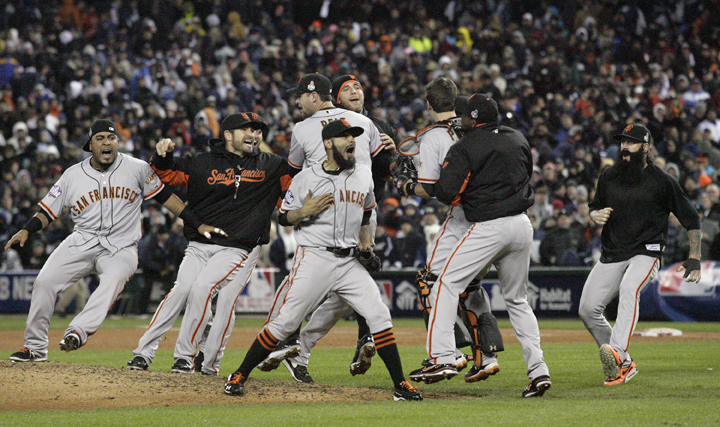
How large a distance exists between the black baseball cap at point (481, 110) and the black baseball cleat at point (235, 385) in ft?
8.75

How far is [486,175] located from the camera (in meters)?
7.07

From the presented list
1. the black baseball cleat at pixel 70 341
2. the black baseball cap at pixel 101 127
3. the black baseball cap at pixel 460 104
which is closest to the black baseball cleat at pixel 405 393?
the black baseball cap at pixel 460 104

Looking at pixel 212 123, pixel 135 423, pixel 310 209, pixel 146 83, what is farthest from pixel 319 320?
pixel 146 83

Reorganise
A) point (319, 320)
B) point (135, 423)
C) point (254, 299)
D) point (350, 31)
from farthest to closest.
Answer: point (350, 31), point (254, 299), point (319, 320), point (135, 423)

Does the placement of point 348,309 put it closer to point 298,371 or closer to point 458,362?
point 298,371

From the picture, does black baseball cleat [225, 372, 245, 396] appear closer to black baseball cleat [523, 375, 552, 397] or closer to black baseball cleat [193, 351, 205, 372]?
black baseball cleat [193, 351, 205, 372]

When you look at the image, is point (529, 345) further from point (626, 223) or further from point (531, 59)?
point (531, 59)

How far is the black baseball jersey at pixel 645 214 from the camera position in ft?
26.5

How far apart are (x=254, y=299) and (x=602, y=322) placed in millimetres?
11242

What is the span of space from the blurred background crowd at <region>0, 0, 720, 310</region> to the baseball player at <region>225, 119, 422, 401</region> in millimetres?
10544

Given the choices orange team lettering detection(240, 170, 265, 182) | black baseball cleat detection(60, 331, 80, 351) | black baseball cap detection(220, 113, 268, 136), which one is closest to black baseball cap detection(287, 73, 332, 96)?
black baseball cap detection(220, 113, 268, 136)

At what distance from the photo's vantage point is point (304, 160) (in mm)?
8102

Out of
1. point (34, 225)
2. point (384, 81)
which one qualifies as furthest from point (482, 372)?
point (384, 81)

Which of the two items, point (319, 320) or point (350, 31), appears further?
point (350, 31)
